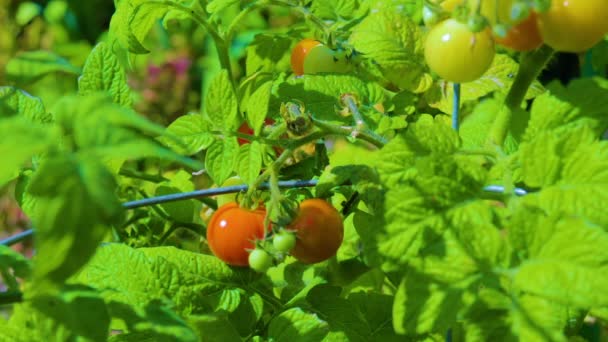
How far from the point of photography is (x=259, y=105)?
75 centimetres

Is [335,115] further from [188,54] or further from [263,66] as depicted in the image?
[188,54]

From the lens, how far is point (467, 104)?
1245mm

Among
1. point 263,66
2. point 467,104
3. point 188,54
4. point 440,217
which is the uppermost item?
point 440,217

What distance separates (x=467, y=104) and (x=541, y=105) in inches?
23.2

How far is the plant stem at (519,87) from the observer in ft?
2.30

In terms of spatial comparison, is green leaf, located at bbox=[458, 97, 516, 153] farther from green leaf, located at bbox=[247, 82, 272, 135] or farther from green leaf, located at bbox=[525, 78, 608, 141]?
green leaf, located at bbox=[247, 82, 272, 135]

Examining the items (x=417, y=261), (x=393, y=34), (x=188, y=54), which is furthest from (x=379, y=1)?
(x=188, y=54)

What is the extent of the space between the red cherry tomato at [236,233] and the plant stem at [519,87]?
251mm

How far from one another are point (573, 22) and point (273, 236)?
32 cm

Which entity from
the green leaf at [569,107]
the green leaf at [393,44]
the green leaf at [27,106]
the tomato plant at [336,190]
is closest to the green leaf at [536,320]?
the tomato plant at [336,190]

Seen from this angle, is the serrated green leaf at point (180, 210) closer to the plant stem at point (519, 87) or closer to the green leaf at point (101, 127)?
the plant stem at point (519, 87)

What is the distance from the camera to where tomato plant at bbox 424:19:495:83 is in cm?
63

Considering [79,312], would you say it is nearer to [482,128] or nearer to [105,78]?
[105,78]

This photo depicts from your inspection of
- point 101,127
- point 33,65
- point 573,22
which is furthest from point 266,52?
point 101,127
